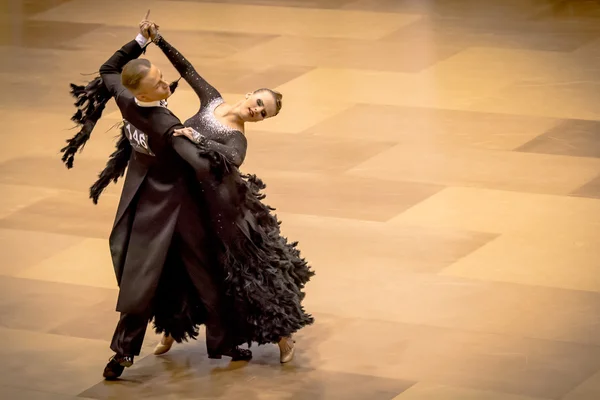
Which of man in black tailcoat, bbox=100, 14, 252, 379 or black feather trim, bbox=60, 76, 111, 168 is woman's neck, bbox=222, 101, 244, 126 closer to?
man in black tailcoat, bbox=100, 14, 252, 379

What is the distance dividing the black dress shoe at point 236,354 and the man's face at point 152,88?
1.26m

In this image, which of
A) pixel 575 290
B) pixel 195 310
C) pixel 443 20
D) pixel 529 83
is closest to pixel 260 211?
pixel 195 310

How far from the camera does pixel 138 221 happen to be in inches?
252

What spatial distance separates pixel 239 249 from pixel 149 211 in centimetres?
44

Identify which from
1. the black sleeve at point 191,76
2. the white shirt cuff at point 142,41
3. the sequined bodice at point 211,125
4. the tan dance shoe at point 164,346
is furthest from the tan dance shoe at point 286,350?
the white shirt cuff at point 142,41

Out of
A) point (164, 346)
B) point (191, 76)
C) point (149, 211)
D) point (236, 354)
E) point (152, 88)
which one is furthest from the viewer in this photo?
point (164, 346)

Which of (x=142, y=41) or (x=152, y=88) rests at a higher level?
(x=142, y=41)

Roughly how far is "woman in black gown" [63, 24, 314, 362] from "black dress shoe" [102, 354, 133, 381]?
0.24 metres

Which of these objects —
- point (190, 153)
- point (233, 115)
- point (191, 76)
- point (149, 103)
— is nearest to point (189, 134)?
point (190, 153)

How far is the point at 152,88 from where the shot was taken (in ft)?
20.2

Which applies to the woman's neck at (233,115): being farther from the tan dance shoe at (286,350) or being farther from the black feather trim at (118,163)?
the tan dance shoe at (286,350)

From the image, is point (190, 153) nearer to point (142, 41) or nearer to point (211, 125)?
point (211, 125)

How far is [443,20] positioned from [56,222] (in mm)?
5086

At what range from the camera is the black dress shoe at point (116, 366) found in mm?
6531
